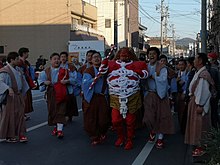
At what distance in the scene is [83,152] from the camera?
25.7 feet

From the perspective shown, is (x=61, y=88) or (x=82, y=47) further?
(x=82, y=47)

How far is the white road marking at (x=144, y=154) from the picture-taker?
709 centimetres

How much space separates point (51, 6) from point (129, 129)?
3494cm

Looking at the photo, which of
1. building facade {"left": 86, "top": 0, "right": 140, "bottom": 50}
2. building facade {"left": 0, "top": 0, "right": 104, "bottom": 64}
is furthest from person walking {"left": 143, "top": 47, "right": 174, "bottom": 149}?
building facade {"left": 86, "top": 0, "right": 140, "bottom": 50}

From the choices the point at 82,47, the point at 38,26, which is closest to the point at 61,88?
the point at 82,47

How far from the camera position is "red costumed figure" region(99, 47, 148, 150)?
7.88m

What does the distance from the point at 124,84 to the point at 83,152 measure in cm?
144

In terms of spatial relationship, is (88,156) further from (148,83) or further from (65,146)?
(148,83)

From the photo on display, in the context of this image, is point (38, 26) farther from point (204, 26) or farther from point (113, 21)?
point (204, 26)

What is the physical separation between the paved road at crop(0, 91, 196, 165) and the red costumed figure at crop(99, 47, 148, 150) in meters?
0.51

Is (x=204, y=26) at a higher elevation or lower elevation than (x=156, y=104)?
higher

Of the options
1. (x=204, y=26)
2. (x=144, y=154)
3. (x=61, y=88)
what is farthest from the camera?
(x=204, y=26)

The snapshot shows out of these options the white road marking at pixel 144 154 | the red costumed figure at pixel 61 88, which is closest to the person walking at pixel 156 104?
the white road marking at pixel 144 154

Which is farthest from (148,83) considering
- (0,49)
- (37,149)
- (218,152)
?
(0,49)
